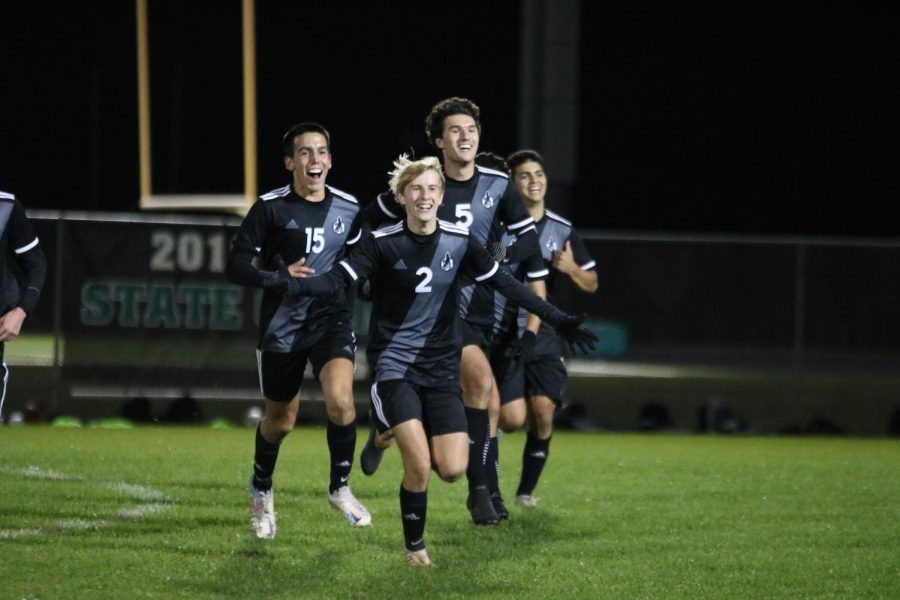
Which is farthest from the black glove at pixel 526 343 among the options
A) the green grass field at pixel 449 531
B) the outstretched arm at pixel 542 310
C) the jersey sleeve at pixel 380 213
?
the outstretched arm at pixel 542 310

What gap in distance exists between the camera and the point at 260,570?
657 cm

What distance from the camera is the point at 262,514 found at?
7.51m

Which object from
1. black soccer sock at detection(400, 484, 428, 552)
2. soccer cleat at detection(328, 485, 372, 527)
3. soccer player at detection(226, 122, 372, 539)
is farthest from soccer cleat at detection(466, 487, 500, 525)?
black soccer sock at detection(400, 484, 428, 552)

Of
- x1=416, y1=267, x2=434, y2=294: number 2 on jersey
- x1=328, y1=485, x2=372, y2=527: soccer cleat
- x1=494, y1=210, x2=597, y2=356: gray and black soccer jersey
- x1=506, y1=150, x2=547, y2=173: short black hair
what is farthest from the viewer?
x1=506, y1=150, x2=547, y2=173: short black hair

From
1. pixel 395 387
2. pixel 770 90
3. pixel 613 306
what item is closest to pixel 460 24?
pixel 770 90

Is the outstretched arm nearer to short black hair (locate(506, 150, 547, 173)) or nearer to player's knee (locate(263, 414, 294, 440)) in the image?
player's knee (locate(263, 414, 294, 440))

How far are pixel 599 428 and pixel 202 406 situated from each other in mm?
3968

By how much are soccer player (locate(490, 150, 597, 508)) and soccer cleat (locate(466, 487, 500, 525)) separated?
82cm

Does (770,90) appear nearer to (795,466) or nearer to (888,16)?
(888,16)

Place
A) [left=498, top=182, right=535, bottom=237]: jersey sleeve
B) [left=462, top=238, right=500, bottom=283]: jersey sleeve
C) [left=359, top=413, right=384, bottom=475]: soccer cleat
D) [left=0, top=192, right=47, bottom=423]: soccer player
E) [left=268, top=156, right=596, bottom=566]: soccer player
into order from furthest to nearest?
1. [left=359, top=413, right=384, bottom=475]: soccer cleat
2. [left=498, top=182, right=535, bottom=237]: jersey sleeve
3. [left=0, top=192, right=47, bottom=423]: soccer player
4. [left=462, top=238, right=500, bottom=283]: jersey sleeve
5. [left=268, top=156, right=596, bottom=566]: soccer player

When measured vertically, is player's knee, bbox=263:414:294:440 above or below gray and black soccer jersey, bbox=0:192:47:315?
below

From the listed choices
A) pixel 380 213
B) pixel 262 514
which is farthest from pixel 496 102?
pixel 262 514

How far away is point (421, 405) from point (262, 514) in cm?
118

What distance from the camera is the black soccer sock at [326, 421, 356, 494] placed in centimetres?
772
